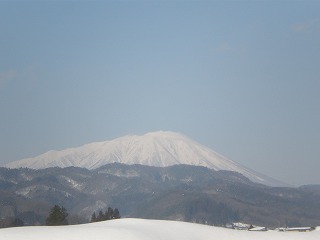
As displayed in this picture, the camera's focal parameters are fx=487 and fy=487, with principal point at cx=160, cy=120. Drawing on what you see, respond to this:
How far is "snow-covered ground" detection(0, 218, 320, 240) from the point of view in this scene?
61969mm

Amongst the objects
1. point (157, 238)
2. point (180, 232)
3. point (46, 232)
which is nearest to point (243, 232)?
point (180, 232)

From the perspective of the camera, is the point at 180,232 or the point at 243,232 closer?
the point at 180,232

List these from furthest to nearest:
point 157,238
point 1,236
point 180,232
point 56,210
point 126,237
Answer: point 56,210
point 180,232
point 157,238
point 126,237
point 1,236

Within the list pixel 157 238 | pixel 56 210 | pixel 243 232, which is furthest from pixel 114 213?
pixel 157 238

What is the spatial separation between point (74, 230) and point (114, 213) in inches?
3622

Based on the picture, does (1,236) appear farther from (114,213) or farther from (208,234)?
(114,213)

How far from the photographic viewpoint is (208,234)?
3068 inches

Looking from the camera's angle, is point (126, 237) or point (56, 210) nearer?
point (126, 237)

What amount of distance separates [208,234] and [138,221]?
11413 mm

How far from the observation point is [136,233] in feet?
220

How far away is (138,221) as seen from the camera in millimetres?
78500

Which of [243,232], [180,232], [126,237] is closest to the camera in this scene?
[126,237]

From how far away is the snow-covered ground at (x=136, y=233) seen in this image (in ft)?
203

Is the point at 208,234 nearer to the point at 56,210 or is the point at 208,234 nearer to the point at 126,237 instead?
the point at 126,237
